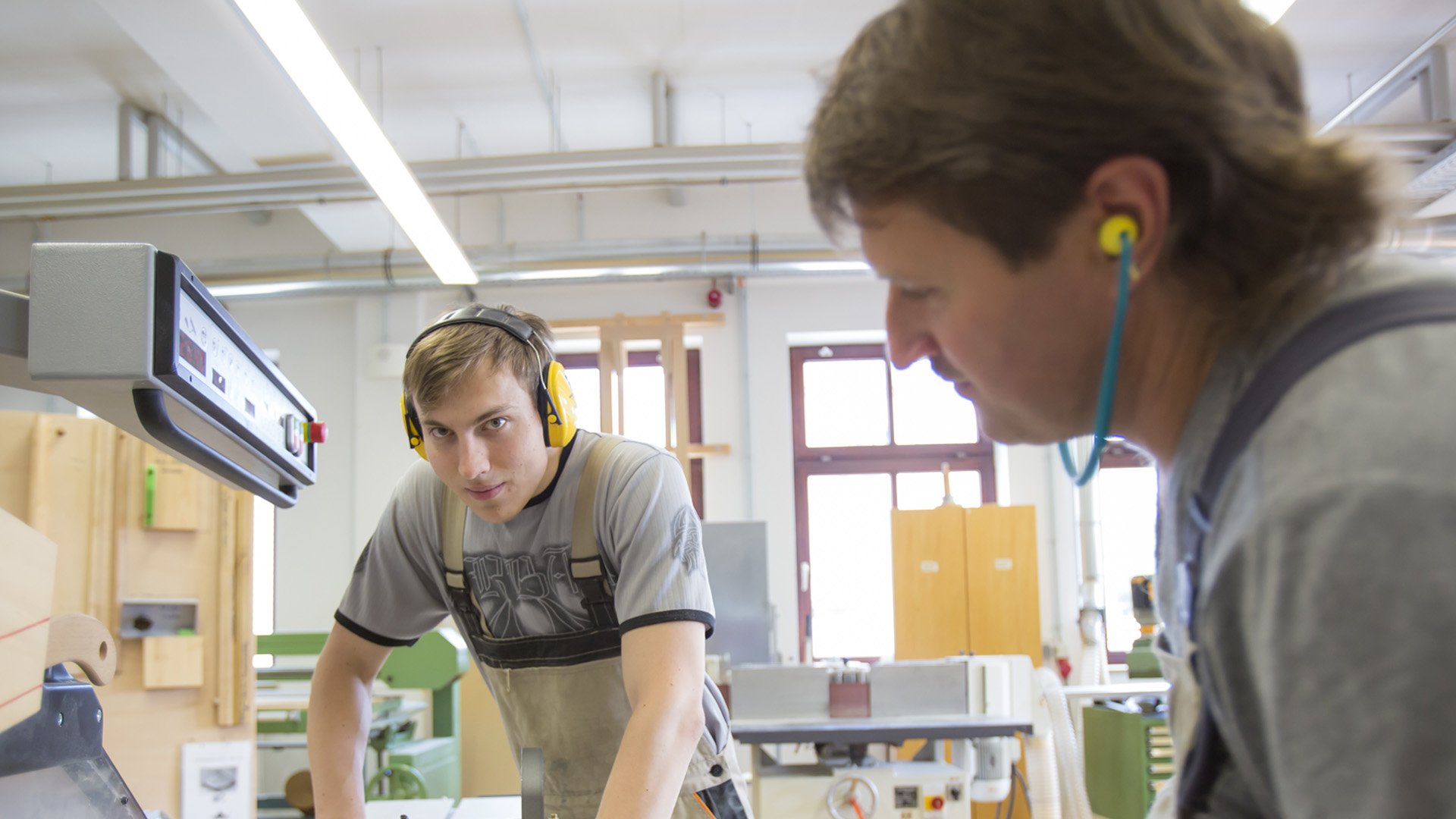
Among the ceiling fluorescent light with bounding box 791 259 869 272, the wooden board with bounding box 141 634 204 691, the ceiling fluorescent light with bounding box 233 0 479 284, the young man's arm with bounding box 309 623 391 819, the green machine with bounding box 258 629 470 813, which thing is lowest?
the green machine with bounding box 258 629 470 813

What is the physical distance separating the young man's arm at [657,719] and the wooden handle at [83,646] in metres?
0.54

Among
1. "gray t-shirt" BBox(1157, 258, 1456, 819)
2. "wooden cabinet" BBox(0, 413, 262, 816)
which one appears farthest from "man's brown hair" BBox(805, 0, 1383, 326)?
"wooden cabinet" BBox(0, 413, 262, 816)

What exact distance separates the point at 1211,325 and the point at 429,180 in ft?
13.9

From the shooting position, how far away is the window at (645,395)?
625 cm

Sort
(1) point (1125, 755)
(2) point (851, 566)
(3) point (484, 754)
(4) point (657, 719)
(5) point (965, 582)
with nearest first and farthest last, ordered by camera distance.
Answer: (4) point (657, 719) → (1) point (1125, 755) → (3) point (484, 754) → (5) point (965, 582) → (2) point (851, 566)

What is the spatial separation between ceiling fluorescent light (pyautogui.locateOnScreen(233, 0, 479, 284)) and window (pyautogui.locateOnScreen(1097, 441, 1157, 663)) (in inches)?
160

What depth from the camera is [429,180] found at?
14.3 feet

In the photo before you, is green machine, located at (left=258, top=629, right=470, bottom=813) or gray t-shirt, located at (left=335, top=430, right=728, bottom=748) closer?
gray t-shirt, located at (left=335, top=430, right=728, bottom=748)

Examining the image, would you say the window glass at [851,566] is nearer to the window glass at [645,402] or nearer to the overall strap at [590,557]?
the window glass at [645,402]

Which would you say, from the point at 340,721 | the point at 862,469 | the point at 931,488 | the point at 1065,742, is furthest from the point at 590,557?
the point at 931,488

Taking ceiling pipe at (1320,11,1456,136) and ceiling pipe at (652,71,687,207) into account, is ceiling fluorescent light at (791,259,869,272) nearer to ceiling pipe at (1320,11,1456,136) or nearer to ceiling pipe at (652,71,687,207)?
ceiling pipe at (652,71,687,207)

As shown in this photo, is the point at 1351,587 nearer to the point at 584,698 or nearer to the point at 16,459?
the point at 584,698

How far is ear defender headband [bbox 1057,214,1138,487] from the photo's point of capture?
458 millimetres

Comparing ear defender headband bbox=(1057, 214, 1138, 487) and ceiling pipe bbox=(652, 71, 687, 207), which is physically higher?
ceiling pipe bbox=(652, 71, 687, 207)
